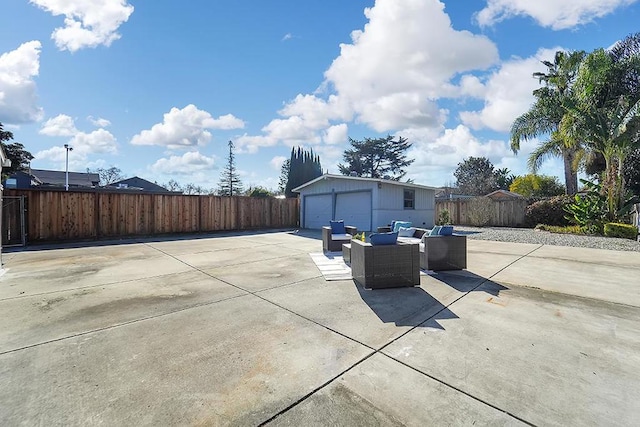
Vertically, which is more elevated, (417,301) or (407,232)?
(407,232)

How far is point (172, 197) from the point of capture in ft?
43.9

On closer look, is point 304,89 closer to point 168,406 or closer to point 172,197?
point 172,197

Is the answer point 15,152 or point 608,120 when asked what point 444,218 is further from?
point 15,152

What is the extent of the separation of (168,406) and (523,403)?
89.6 inches

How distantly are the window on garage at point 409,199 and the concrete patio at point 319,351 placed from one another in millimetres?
10361

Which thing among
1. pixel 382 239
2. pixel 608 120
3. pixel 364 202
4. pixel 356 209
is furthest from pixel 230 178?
pixel 382 239

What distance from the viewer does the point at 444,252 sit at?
5.57 m

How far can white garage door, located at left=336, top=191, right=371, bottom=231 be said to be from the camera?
46.8 ft

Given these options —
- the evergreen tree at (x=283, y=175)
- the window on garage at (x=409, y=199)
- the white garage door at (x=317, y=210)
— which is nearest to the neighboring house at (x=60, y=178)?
the evergreen tree at (x=283, y=175)

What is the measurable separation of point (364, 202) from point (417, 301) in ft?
35.1

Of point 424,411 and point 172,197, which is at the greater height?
point 172,197

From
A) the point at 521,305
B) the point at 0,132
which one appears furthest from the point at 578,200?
the point at 0,132

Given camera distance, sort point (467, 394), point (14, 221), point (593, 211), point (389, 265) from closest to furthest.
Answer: point (467, 394) → point (389, 265) → point (14, 221) → point (593, 211)

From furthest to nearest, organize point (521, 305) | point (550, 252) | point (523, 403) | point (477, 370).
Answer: point (550, 252) < point (521, 305) < point (477, 370) < point (523, 403)
